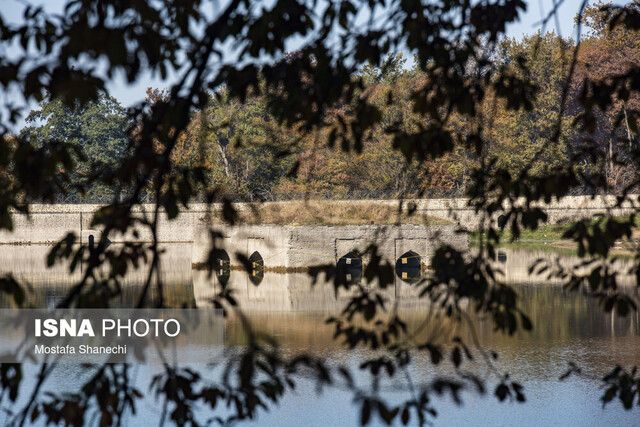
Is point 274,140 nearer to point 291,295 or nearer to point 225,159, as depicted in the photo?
point 291,295

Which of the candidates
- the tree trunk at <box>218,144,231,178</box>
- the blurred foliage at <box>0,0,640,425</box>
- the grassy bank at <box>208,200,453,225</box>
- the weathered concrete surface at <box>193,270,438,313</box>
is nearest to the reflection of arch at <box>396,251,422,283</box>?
the weathered concrete surface at <box>193,270,438,313</box>

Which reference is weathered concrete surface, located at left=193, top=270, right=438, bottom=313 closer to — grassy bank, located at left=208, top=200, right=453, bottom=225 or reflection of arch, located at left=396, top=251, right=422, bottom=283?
reflection of arch, located at left=396, top=251, right=422, bottom=283

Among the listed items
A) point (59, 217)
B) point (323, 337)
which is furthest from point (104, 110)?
point (323, 337)

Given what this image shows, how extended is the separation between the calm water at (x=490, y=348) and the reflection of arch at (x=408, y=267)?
12.9 ft

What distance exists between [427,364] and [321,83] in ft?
34.0

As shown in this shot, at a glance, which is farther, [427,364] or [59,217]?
Result: [59,217]

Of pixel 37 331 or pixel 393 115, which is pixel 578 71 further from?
pixel 37 331

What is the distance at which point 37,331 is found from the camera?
30.0 feet

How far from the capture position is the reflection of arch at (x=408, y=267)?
26031 mm

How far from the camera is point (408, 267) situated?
90.6 feet

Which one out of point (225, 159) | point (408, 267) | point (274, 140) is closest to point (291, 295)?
point (408, 267)

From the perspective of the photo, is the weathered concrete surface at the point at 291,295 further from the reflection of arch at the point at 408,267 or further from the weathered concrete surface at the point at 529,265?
the weathered concrete surface at the point at 529,265

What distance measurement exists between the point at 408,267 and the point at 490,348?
44.7ft

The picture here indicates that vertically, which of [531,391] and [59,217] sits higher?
[59,217]
